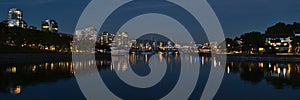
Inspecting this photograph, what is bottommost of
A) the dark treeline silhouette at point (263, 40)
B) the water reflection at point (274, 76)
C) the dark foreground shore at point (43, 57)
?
the water reflection at point (274, 76)

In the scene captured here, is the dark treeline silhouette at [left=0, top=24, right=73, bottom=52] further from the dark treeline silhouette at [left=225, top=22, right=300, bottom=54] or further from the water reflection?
the dark treeline silhouette at [left=225, top=22, right=300, bottom=54]

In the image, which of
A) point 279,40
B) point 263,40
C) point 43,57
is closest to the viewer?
point 43,57

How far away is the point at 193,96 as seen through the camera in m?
18.4

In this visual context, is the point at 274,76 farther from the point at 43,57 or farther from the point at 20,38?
the point at 20,38

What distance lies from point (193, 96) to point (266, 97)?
4180mm

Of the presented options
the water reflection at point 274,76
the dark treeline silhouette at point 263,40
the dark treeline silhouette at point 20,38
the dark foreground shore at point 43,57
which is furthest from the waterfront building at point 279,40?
the dark treeline silhouette at point 20,38

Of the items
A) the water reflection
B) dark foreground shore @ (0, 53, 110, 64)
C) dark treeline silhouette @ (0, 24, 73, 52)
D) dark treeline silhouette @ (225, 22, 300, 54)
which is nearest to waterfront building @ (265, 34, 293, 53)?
dark treeline silhouette @ (225, 22, 300, 54)

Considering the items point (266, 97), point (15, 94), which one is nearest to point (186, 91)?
point (266, 97)

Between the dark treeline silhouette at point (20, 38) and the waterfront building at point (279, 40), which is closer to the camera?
the dark treeline silhouette at point (20, 38)

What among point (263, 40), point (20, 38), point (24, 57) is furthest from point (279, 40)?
point (24, 57)

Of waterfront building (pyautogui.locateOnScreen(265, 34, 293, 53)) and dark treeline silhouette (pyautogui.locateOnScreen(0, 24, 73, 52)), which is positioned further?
waterfront building (pyautogui.locateOnScreen(265, 34, 293, 53))

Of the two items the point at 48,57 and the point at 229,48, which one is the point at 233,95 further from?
the point at 229,48

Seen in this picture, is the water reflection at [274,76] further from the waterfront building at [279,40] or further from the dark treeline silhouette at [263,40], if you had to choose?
the waterfront building at [279,40]

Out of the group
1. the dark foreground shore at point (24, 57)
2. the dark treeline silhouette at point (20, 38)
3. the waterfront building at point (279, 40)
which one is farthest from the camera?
the waterfront building at point (279, 40)
